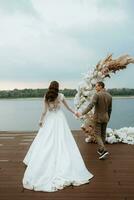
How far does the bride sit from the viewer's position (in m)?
7.36

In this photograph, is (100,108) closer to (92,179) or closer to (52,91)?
(52,91)

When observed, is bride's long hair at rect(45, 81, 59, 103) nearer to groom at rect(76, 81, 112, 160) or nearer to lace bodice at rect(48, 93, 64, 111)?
lace bodice at rect(48, 93, 64, 111)

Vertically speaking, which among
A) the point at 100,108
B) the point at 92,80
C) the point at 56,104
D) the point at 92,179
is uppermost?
the point at 92,80

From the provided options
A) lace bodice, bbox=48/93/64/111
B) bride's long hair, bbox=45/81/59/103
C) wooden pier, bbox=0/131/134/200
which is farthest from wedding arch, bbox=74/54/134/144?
bride's long hair, bbox=45/81/59/103

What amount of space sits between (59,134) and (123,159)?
6.81 ft

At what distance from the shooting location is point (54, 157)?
25.2 feet

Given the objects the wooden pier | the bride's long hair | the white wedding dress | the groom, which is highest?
the bride's long hair

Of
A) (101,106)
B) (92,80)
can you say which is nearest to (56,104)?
(101,106)

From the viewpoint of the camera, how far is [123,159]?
31.2ft

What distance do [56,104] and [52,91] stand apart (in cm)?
Result: 25

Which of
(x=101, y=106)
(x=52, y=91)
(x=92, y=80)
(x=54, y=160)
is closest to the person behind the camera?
(x=54, y=160)

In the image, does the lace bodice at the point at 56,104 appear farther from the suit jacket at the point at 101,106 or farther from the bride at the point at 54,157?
the suit jacket at the point at 101,106

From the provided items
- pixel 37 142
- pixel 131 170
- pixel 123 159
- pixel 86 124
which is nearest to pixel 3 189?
pixel 37 142

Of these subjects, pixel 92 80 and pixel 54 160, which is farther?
pixel 92 80
